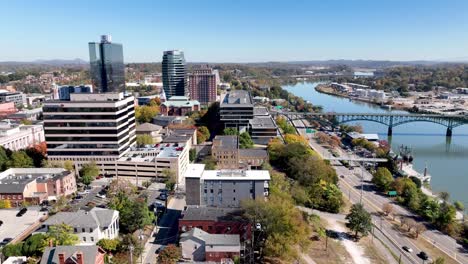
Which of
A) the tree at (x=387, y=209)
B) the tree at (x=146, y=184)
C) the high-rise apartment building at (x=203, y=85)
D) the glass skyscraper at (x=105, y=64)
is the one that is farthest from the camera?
the high-rise apartment building at (x=203, y=85)

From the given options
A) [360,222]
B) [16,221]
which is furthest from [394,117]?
[16,221]

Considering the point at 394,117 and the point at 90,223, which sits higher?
the point at 90,223

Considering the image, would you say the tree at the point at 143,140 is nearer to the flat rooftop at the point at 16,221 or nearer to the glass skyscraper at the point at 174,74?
the flat rooftop at the point at 16,221

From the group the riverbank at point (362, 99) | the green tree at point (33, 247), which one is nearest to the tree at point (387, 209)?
the green tree at point (33, 247)

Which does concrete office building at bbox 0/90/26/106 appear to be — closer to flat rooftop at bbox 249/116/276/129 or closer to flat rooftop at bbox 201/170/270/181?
flat rooftop at bbox 249/116/276/129

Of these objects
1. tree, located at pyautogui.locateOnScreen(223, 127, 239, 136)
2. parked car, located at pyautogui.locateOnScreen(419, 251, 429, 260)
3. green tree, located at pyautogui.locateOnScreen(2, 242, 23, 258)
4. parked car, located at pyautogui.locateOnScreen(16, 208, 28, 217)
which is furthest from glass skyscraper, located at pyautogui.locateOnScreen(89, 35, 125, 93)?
parked car, located at pyautogui.locateOnScreen(419, 251, 429, 260)

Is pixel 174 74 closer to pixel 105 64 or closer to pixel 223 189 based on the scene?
Answer: pixel 105 64
